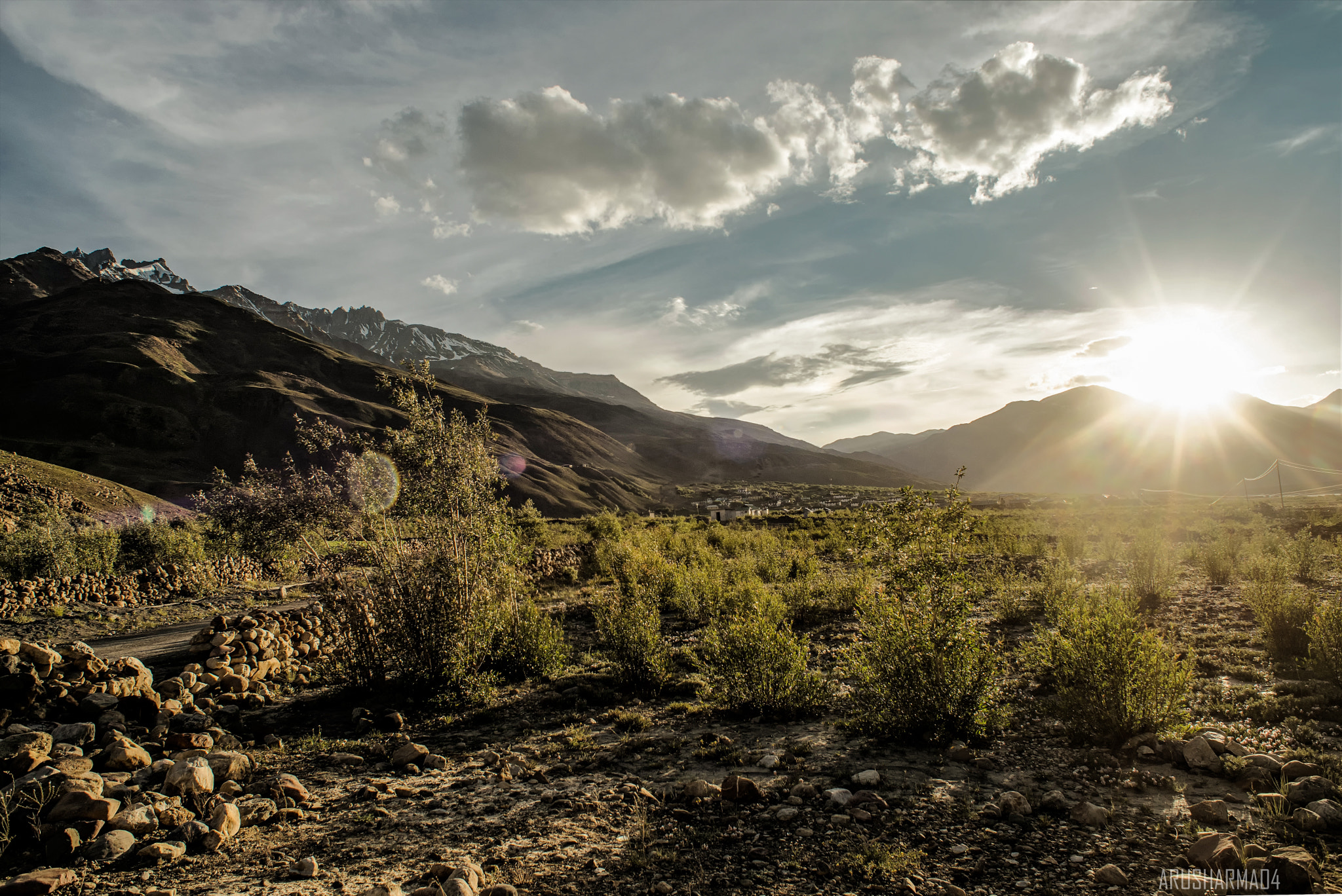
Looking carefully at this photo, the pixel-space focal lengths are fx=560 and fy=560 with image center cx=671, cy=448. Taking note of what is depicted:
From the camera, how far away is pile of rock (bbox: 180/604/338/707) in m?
9.28

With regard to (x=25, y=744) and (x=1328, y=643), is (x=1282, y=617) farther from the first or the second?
(x=25, y=744)

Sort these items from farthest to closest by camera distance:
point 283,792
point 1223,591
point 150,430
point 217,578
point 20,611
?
point 150,430 → point 217,578 → point 20,611 → point 1223,591 → point 283,792

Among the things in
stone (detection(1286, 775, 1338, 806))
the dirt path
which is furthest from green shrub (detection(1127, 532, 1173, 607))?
the dirt path

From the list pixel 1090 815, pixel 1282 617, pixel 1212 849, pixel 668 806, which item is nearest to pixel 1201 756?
pixel 1090 815

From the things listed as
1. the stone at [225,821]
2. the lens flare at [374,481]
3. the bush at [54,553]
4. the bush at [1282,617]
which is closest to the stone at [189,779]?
the stone at [225,821]

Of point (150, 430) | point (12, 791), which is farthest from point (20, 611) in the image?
point (150, 430)

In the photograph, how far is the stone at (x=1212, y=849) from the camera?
3869 millimetres

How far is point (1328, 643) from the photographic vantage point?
747 centimetres

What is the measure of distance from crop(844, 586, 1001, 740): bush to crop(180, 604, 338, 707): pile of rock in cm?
969

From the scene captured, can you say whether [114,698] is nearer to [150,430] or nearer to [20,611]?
[20,611]

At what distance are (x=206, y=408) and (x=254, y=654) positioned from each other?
136m

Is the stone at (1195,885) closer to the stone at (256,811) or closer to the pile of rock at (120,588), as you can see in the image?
the stone at (256,811)

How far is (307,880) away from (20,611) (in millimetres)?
20291

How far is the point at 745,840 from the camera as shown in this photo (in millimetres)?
4910
